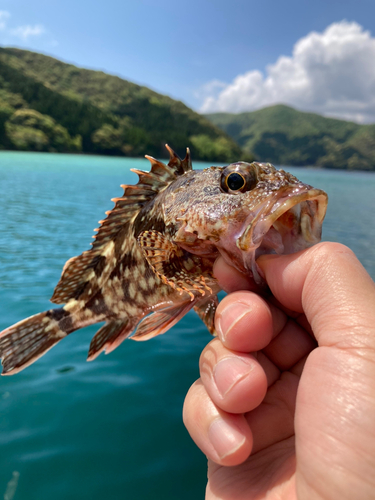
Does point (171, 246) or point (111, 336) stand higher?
point (171, 246)

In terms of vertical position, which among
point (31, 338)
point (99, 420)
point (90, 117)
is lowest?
point (99, 420)

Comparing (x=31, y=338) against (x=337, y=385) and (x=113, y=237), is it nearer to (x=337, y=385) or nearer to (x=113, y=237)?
(x=113, y=237)

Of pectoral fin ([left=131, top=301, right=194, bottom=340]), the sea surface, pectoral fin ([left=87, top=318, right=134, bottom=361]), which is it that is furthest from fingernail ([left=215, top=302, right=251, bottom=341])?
the sea surface

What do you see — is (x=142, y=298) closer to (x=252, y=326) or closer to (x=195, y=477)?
(x=252, y=326)

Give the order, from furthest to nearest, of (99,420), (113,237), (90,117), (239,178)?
(90,117), (113,237), (99,420), (239,178)

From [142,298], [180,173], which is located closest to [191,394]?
[142,298]

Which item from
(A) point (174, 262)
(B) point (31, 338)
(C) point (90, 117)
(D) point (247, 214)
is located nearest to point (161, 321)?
(A) point (174, 262)
